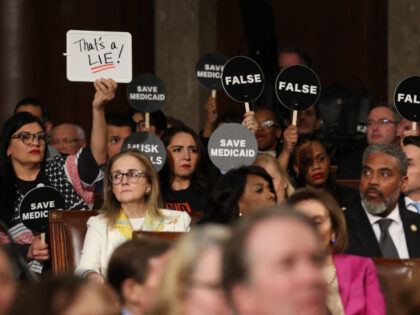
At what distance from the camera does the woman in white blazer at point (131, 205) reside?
5.18 metres

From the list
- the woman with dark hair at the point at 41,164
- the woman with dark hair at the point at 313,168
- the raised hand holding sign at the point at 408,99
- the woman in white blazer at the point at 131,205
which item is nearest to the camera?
the woman in white blazer at the point at 131,205

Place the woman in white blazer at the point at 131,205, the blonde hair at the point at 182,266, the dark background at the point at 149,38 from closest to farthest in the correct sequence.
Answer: the blonde hair at the point at 182,266, the woman in white blazer at the point at 131,205, the dark background at the point at 149,38

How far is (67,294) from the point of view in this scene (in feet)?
8.18

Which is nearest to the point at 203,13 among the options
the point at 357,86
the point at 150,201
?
the point at 357,86

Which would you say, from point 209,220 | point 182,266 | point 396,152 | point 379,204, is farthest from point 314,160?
point 182,266

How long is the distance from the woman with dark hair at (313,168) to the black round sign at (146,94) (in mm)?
1064

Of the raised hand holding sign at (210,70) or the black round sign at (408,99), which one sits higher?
the raised hand holding sign at (210,70)

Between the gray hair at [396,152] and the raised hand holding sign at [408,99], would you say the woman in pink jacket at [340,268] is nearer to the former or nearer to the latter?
the gray hair at [396,152]

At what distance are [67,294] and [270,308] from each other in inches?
21.6

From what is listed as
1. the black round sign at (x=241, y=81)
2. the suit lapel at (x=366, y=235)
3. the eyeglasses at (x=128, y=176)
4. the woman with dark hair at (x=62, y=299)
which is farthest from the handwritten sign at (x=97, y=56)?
the woman with dark hair at (x=62, y=299)

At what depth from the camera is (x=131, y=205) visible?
5.33m

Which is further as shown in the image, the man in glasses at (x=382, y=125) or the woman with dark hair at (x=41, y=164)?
the man in glasses at (x=382, y=125)

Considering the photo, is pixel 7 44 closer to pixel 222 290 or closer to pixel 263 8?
pixel 263 8

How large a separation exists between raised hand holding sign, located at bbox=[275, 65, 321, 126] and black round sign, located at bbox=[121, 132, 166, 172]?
92 centimetres
